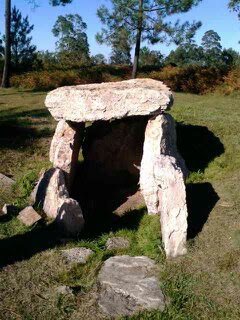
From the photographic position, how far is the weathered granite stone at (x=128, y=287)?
18.7 feet

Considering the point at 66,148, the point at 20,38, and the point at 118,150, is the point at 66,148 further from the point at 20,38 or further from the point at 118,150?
the point at 20,38

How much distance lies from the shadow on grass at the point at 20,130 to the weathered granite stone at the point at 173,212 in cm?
559

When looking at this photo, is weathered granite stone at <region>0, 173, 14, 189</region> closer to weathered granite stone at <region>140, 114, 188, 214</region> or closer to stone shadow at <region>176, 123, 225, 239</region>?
weathered granite stone at <region>140, 114, 188, 214</region>

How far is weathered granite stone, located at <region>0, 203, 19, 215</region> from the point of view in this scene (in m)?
8.45

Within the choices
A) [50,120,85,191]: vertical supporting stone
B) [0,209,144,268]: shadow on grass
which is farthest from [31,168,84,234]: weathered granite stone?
[50,120,85,191]: vertical supporting stone

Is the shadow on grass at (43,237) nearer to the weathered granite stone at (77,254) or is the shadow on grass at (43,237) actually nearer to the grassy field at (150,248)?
the grassy field at (150,248)

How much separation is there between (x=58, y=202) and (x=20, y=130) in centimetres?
482

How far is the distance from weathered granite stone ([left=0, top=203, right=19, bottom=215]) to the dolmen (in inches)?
20.6

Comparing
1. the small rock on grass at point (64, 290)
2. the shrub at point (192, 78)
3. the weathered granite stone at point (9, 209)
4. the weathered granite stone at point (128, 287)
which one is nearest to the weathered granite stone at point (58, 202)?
the weathered granite stone at point (9, 209)

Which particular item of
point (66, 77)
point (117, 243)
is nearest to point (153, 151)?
point (117, 243)

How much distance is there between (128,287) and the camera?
6141 millimetres

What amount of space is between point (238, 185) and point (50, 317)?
518 centimetres

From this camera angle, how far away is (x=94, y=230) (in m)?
8.44

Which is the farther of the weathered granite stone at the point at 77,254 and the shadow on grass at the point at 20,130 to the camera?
the shadow on grass at the point at 20,130
